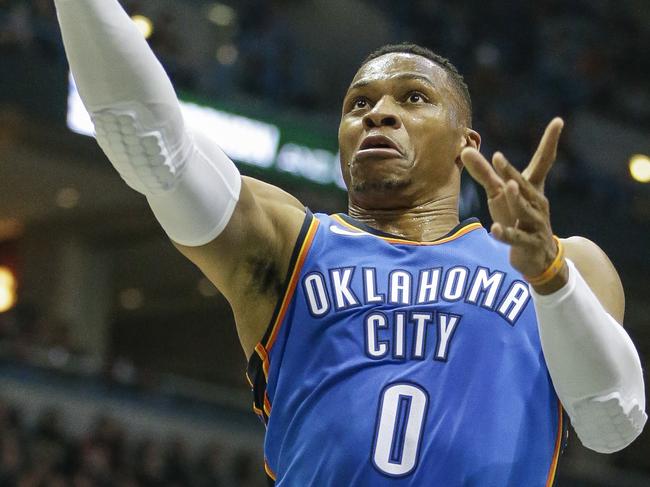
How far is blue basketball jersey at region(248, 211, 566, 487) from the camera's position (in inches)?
127

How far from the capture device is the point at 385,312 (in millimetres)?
3383

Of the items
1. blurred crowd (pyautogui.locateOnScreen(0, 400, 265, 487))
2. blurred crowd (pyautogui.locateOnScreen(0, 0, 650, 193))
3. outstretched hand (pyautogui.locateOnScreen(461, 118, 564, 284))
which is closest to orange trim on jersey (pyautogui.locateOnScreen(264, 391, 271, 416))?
outstretched hand (pyautogui.locateOnScreen(461, 118, 564, 284))

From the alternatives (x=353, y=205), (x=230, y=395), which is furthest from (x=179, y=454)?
(x=353, y=205)

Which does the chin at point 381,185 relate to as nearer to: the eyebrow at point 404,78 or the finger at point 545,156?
the eyebrow at point 404,78

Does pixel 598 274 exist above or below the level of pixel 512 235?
below

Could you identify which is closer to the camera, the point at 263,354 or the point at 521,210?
the point at 521,210

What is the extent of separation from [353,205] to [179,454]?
11063 millimetres

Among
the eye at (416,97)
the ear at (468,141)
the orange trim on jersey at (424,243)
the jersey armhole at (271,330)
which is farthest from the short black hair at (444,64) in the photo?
the jersey armhole at (271,330)

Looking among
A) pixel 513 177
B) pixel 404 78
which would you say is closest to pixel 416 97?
pixel 404 78

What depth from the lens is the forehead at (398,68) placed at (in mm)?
3893

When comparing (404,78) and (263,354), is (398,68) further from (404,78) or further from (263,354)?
(263,354)

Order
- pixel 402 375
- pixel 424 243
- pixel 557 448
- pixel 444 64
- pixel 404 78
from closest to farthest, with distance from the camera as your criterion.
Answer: pixel 402 375 → pixel 557 448 → pixel 424 243 → pixel 404 78 → pixel 444 64

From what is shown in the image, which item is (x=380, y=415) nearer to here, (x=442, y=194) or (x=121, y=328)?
(x=442, y=194)

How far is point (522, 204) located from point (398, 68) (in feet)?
3.78
